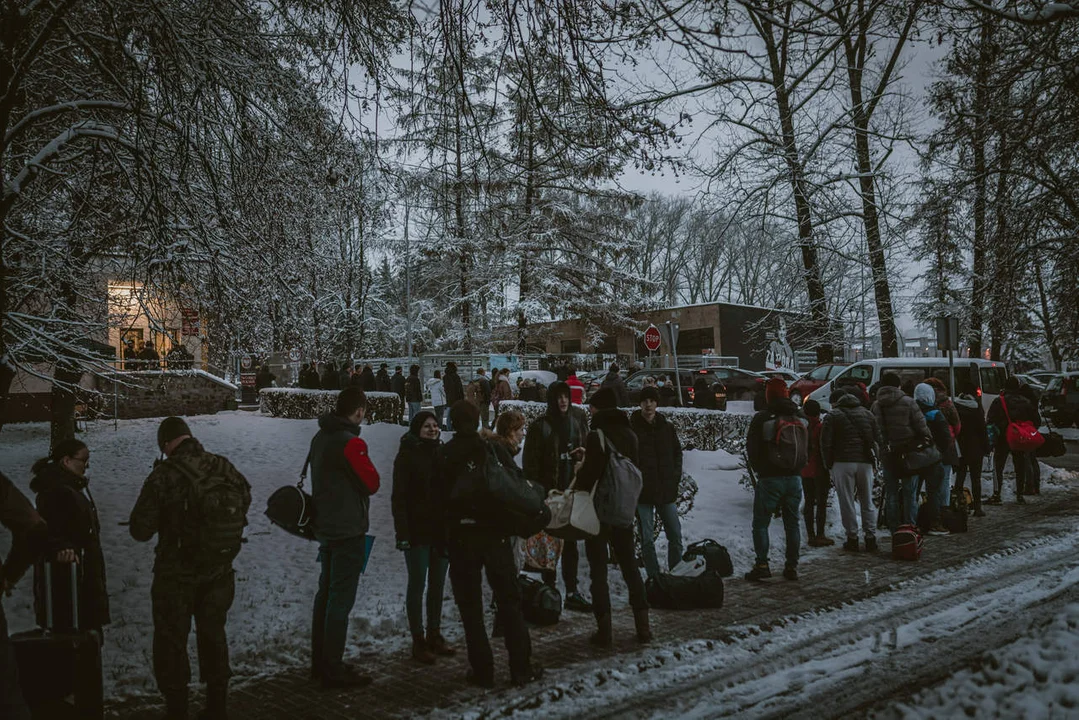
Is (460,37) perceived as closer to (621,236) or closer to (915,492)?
(915,492)

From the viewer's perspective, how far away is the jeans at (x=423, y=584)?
538 cm

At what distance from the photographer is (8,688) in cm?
251

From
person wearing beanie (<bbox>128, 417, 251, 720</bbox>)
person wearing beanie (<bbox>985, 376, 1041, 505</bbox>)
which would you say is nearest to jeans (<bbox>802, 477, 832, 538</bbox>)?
person wearing beanie (<bbox>985, 376, 1041, 505</bbox>)

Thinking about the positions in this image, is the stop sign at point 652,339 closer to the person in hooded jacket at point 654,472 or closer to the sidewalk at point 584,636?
the sidewalk at point 584,636

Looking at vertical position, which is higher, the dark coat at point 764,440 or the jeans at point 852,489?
the dark coat at point 764,440

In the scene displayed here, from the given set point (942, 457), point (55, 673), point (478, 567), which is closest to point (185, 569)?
point (55, 673)

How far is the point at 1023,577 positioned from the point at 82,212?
433 inches

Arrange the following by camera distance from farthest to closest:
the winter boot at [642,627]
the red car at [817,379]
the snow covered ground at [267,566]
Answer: the red car at [817,379] < the snow covered ground at [267,566] < the winter boot at [642,627]

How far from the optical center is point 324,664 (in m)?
4.75

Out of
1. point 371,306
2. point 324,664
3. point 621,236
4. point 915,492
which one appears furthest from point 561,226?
point 324,664

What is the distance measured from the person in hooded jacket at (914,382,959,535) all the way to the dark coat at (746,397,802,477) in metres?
3.26

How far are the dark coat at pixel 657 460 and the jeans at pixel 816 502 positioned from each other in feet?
9.72

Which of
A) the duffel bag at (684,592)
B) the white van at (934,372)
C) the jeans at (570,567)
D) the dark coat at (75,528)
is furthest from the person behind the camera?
the white van at (934,372)

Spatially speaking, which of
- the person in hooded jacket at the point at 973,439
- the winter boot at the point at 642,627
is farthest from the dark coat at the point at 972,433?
the winter boot at the point at 642,627
